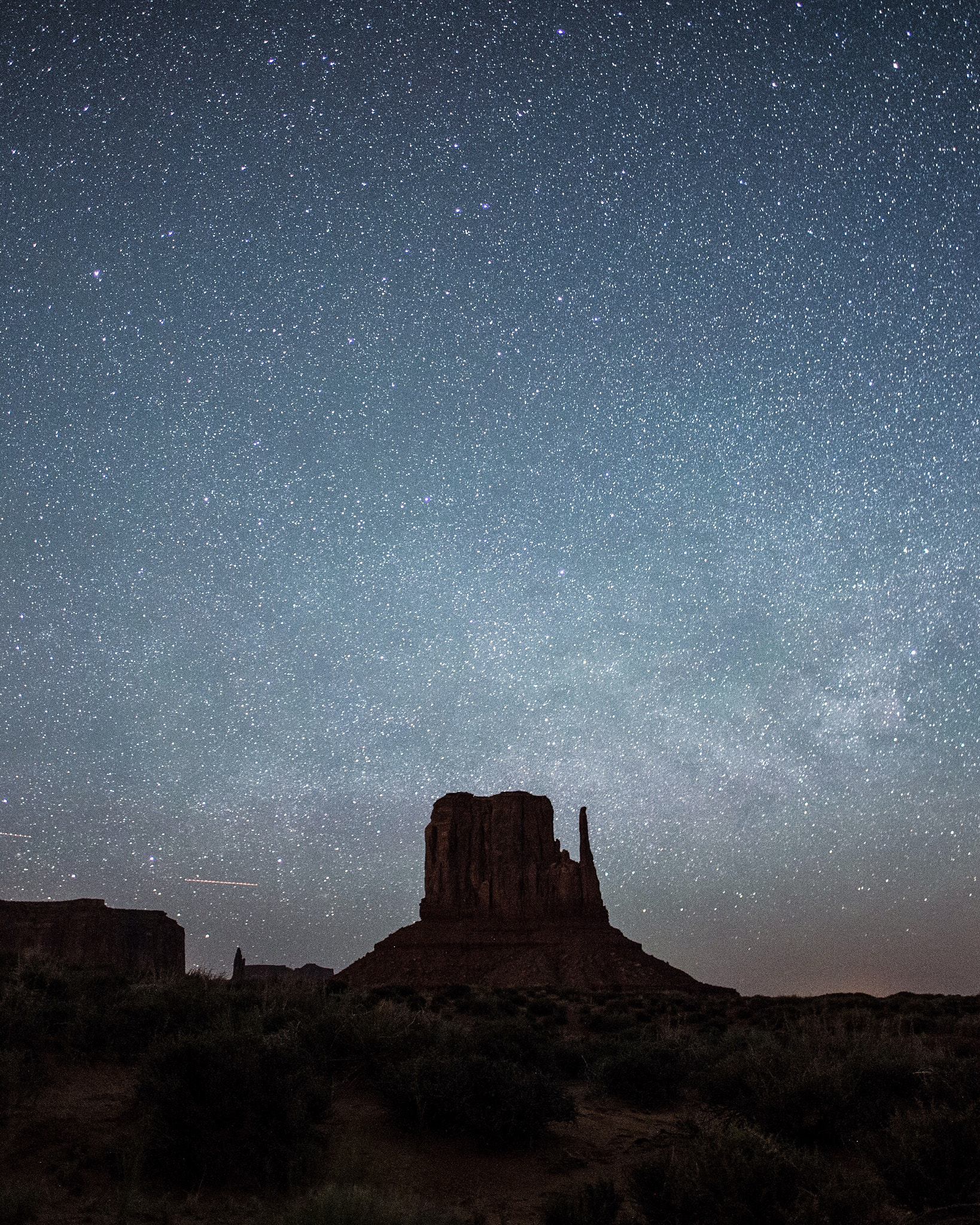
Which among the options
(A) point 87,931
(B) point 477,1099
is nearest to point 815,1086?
(B) point 477,1099

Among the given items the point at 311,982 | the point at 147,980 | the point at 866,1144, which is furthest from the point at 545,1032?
the point at 866,1144

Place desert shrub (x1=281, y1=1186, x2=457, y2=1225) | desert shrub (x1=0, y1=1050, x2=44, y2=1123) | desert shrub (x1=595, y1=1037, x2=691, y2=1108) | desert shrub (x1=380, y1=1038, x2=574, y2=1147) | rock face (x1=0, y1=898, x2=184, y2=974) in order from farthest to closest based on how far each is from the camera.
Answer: rock face (x1=0, y1=898, x2=184, y2=974) → desert shrub (x1=595, y1=1037, x2=691, y2=1108) → desert shrub (x1=380, y1=1038, x2=574, y2=1147) → desert shrub (x1=0, y1=1050, x2=44, y2=1123) → desert shrub (x1=281, y1=1186, x2=457, y2=1225)

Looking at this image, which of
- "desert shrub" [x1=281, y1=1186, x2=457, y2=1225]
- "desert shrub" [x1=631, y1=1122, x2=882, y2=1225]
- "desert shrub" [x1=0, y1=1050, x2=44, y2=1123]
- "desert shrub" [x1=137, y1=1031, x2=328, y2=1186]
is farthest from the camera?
"desert shrub" [x1=0, y1=1050, x2=44, y2=1123]

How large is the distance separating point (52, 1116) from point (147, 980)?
778 centimetres

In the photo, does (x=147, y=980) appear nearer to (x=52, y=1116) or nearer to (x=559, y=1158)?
(x=52, y=1116)

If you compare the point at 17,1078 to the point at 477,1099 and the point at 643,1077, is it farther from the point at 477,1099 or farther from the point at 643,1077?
the point at 643,1077

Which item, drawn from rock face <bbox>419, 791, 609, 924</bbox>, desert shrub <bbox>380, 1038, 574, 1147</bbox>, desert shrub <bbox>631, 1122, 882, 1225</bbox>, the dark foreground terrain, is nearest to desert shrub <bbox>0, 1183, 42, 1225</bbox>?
the dark foreground terrain

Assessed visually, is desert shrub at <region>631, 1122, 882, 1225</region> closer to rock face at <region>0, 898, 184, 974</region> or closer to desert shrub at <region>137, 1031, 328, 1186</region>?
desert shrub at <region>137, 1031, 328, 1186</region>

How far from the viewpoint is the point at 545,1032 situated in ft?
61.3

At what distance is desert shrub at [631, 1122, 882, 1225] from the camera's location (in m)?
6.38

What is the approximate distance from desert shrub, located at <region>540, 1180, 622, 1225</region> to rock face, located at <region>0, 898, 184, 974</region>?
76857mm

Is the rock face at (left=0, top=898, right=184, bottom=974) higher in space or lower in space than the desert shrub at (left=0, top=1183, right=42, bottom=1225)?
lower

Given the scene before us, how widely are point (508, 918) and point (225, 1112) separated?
8088cm

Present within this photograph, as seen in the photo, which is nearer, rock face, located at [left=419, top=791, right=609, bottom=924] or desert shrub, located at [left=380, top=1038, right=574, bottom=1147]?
desert shrub, located at [left=380, top=1038, right=574, bottom=1147]
